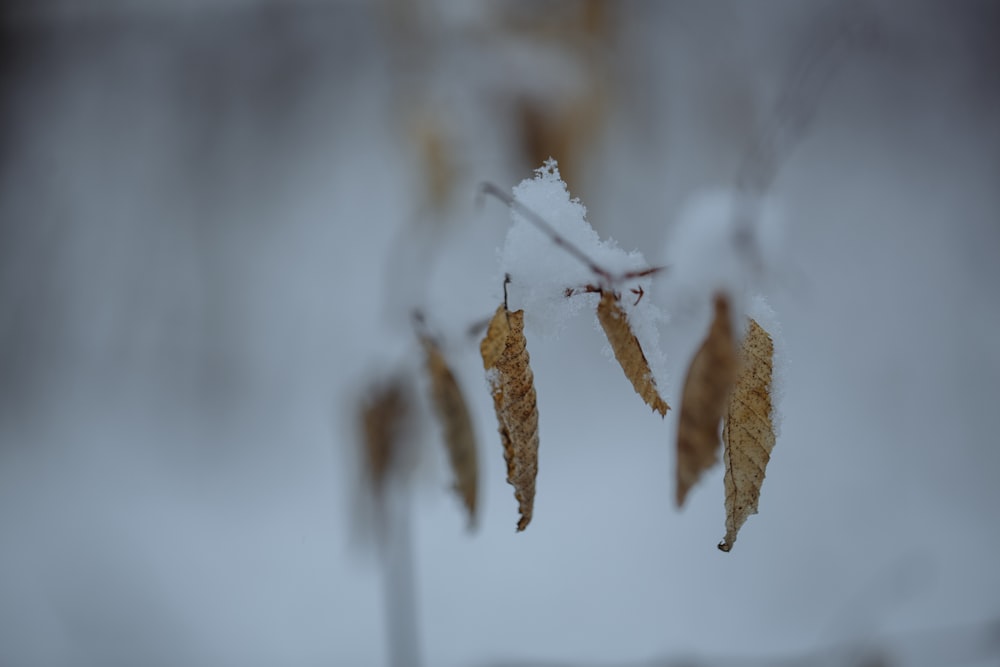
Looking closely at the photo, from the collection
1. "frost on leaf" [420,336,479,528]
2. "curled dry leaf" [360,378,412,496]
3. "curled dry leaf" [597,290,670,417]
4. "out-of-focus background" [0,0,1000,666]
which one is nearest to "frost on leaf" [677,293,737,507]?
"curled dry leaf" [597,290,670,417]

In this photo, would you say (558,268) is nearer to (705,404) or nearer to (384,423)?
(705,404)


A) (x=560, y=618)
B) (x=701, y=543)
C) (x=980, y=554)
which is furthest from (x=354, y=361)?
(x=980, y=554)

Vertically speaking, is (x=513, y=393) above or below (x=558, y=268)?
below

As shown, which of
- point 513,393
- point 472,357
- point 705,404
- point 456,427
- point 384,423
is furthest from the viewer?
point 472,357

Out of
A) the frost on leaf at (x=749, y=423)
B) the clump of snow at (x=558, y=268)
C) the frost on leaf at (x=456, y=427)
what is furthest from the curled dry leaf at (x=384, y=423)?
the frost on leaf at (x=749, y=423)

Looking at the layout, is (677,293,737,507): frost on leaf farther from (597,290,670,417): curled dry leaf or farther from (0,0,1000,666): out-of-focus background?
(0,0,1000,666): out-of-focus background

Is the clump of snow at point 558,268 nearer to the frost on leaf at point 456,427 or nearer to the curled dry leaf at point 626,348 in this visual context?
the curled dry leaf at point 626,348

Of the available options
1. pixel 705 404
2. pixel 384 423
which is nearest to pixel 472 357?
pixel 384 423
